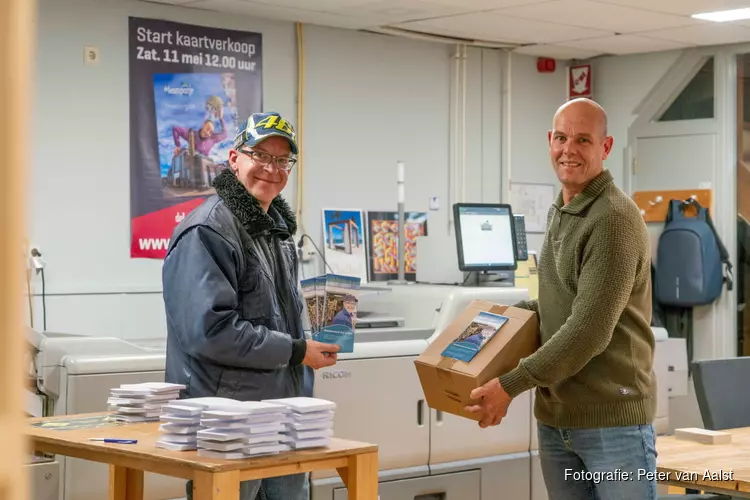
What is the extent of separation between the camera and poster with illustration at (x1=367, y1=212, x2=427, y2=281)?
247 inches

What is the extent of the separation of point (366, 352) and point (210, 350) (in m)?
1.84

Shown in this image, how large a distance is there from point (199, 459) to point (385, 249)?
424 centimetres

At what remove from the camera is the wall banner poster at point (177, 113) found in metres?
5.43

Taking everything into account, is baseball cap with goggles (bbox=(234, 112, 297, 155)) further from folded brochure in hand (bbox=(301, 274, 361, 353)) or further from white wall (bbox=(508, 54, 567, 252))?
white wall (bbox=(508, 54, 567, 252))

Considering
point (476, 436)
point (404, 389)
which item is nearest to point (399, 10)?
point (404, 389)

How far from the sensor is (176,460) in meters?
2.14

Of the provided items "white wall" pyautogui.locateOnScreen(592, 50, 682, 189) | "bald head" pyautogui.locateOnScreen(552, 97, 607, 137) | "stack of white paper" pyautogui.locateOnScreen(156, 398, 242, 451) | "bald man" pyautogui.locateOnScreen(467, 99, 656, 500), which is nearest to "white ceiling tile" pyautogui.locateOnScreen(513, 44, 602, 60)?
"white wall" pyautogui.locateOnScreen(592, 50, 682, 189)

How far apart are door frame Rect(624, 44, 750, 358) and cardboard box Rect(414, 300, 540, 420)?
4.67m

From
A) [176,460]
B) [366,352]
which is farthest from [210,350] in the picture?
[366,352]

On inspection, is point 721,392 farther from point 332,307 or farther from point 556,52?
point 556,52

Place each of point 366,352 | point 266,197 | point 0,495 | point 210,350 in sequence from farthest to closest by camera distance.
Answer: point 366,352, point 266,197, point 210,350, point 0,495

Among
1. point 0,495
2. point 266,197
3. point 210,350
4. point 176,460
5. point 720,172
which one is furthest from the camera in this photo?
point 720,172

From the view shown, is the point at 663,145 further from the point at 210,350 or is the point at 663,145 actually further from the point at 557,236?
the point at 210,350

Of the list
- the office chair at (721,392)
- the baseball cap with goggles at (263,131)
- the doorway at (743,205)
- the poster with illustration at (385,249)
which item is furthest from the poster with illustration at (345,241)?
the baseball cap with goggles at (263,131)
